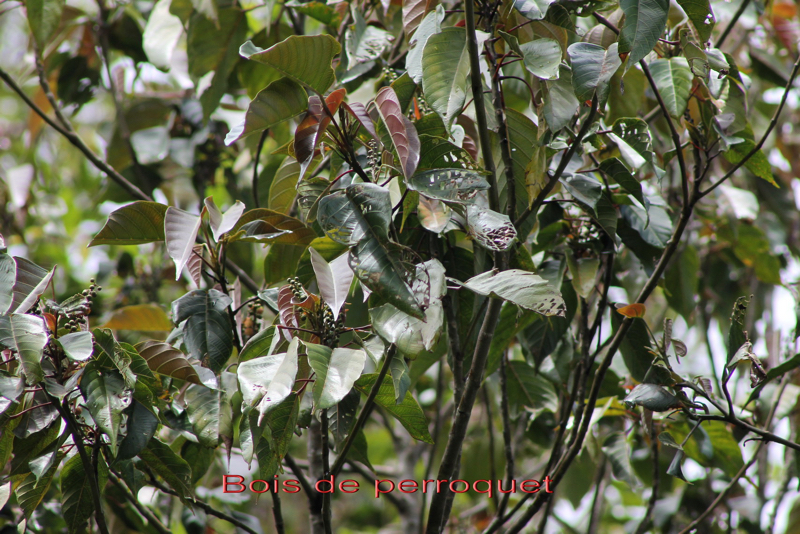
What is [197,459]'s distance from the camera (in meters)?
1.15

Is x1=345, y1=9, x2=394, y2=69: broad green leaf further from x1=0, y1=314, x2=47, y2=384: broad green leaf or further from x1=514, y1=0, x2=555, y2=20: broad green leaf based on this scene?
x1=0, y1=314, x2=47, y2=384: broad green leaf

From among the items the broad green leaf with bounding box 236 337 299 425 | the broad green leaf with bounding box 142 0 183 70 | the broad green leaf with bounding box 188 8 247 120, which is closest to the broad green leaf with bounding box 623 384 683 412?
the broad green leaf with bounding box 236 337 299 425

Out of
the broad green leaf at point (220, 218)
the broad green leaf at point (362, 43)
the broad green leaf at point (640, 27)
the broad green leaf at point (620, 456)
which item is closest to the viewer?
the broad green leaf at point (640, 27)

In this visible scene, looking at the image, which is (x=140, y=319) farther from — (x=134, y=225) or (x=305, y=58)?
(x=305, y=58)

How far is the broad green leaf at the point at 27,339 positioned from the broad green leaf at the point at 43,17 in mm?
894

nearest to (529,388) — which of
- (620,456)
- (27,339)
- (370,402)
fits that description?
(620,456)

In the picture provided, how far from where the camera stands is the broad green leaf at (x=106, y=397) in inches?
31.6

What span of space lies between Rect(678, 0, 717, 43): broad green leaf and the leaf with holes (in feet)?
1.64

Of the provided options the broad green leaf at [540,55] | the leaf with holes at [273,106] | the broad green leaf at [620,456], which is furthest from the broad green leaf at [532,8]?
the broad green leaf at [620,456]

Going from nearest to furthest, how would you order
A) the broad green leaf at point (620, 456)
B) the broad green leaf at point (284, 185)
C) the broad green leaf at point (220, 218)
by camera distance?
the broad green leaf at point (220, 218) → the broad green leaf at point (284, 185) → the broad green leaf at point (620, 456)

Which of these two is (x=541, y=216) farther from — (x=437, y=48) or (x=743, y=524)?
(x=743, y=524)

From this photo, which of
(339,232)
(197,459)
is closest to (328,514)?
(197,459)

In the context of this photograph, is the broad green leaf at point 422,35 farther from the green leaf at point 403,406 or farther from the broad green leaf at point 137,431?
the broad green leaf at point 137,431

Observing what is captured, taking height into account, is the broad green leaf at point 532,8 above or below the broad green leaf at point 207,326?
above
